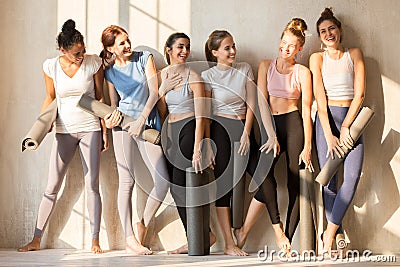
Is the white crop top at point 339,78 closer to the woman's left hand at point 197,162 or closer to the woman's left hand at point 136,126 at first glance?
the woman's left hand at point 197,162

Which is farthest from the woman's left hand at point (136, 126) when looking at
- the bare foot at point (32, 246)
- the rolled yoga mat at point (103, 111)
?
the bare foot at point (32, 246)

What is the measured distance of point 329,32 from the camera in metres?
4.75

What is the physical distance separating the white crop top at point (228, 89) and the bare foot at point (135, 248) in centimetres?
99

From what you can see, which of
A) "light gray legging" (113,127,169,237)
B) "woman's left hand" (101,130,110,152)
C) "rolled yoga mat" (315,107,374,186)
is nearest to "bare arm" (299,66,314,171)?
"rolled yoga mat" (315,107,374,186)

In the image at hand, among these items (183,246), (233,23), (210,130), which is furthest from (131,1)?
(183,246)

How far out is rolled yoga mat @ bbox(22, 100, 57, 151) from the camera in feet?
15.7

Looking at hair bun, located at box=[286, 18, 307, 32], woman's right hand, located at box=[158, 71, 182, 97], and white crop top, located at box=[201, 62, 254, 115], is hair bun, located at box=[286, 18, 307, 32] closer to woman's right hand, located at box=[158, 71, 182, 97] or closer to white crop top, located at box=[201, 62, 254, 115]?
white crop top, located at box=[201, 62, 254, 115]

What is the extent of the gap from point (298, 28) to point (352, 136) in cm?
79

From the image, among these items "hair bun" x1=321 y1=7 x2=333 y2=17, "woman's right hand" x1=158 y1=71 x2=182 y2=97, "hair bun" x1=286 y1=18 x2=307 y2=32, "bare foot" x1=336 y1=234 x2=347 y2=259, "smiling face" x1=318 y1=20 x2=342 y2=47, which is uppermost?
"hair bun" x1=321 y1=7 x2=333 y2=17

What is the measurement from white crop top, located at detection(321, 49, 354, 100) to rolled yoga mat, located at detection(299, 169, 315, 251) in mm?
584

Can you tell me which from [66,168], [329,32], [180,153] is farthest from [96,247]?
[329,32]

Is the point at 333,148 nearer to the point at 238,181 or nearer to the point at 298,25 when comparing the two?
the point at 238,181

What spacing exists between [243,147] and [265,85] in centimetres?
44

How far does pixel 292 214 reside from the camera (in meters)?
4.76
